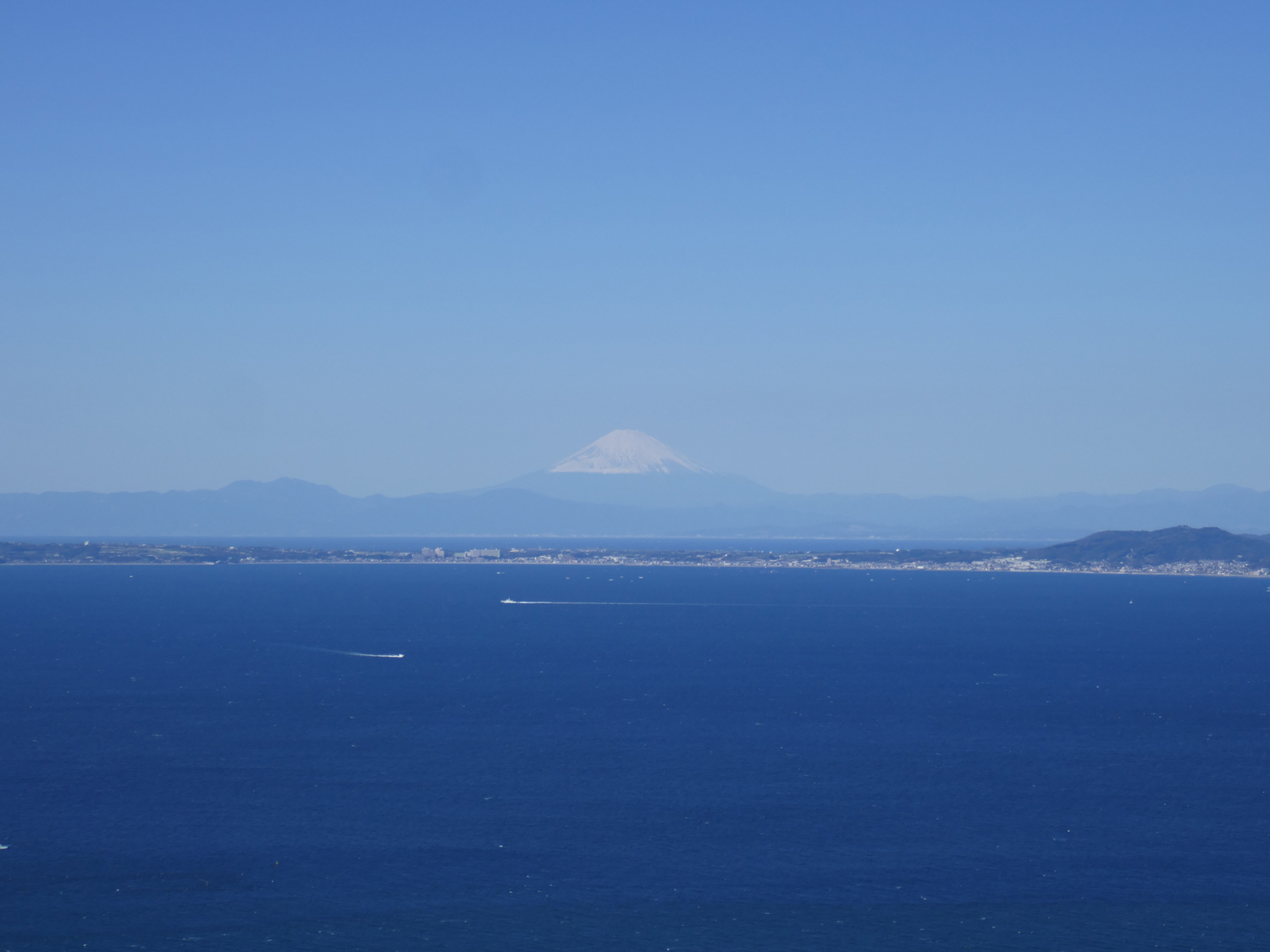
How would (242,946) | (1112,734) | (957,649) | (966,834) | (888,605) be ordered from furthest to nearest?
(888,605) → (957,649) → (1112,734) → (966,834) → (242,946)

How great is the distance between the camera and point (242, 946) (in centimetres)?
3959

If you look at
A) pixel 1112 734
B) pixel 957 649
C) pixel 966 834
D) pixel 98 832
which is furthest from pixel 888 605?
pixel 98 832

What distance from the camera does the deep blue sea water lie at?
42.5 metres

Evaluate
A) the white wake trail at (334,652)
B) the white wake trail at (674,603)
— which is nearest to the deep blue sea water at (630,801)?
the white wake trail at (334,652)

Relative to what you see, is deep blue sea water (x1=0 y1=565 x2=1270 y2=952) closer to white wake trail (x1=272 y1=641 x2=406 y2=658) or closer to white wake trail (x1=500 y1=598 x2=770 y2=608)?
white wake trail (x1=272 y1=641 x2=406 y2=658)

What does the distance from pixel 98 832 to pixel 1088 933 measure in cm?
4069

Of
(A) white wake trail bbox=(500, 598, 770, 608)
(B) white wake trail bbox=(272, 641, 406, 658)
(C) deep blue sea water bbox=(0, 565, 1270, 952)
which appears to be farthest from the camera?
(A) white wake trail bbox=(500, 598, 770, 608)

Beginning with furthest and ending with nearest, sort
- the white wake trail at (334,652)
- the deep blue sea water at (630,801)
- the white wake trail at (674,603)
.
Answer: the white wake trail at (674,603) < the white wake trail at (334,652) < the deep blue sea water at (630,801)

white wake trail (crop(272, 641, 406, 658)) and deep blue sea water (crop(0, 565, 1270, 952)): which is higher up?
white wake trail (crop(272, 641, 406, 658))

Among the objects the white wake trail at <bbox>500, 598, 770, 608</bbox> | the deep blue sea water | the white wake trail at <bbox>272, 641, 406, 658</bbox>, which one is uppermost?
the white wake trail at <bbox>500, 598, 770, 608</bbox>

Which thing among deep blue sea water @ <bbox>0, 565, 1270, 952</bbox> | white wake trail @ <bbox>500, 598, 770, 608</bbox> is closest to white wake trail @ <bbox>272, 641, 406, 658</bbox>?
deep blue sea water @ <bbox>0, 565, 1270, 952</bbox>

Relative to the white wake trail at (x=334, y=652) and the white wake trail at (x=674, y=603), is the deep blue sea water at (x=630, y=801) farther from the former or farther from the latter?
the white wake trail at (x=674, y=603)

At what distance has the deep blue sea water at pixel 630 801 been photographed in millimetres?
42500

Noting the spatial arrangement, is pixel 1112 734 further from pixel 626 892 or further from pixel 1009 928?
pixel 626 892
